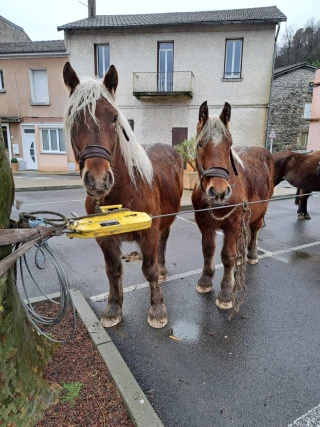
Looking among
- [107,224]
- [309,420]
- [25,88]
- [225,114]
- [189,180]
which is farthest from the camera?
[25,88]

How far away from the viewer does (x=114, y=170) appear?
238 centimetres

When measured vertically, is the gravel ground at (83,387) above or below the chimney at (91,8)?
below

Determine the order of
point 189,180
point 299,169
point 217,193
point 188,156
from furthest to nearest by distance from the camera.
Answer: point 189,180
point 188,156
point 299,169
point 217,193

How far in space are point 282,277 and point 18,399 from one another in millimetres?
3731

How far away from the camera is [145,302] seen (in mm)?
3514

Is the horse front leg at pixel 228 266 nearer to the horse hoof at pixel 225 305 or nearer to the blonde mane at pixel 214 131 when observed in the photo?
the horse hoof at pixel 225 305

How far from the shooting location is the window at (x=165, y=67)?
1605cm

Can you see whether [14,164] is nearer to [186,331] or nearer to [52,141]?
[52,141]

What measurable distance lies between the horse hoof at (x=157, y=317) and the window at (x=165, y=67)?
614 inches

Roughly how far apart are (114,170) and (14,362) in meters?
1.52

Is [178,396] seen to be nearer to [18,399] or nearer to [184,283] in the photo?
[18,399]

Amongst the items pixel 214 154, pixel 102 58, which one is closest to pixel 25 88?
pixel 102 58

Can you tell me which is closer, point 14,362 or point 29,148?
point 14,362

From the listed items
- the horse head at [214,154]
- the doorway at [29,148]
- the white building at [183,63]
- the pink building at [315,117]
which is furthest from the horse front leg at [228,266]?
the doorway at [29,148]
